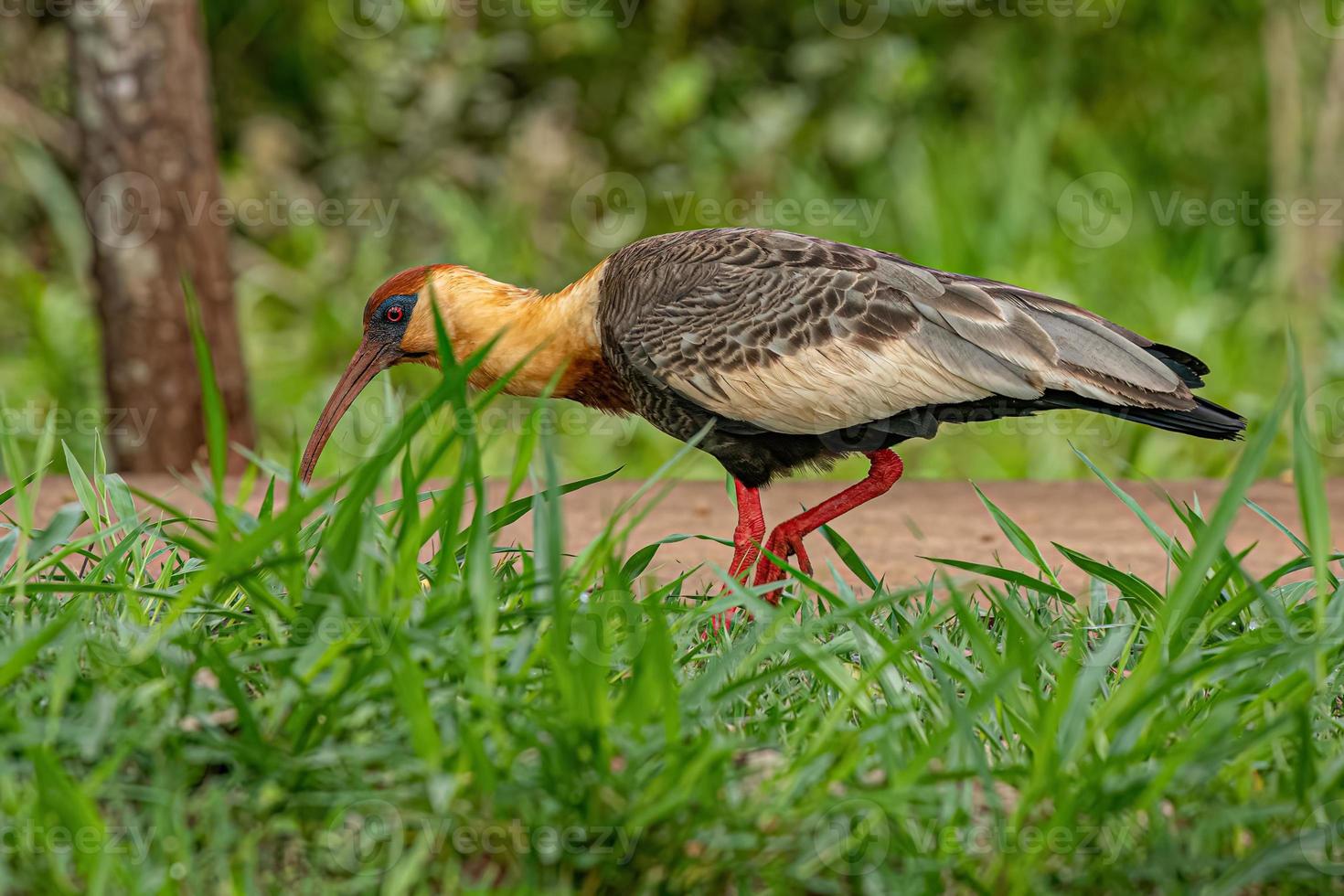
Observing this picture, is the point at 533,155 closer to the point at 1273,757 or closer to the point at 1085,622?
the point at 1085,622

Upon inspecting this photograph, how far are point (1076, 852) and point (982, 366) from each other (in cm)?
148

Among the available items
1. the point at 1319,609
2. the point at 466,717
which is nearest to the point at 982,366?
the point at 1319,609

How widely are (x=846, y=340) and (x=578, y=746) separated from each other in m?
1.63

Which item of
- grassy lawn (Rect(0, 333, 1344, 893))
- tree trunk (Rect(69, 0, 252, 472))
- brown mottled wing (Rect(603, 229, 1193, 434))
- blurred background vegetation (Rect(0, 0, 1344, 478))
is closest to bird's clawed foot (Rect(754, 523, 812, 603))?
brown mottled wing (Rect(603, 229, 1193, 434))

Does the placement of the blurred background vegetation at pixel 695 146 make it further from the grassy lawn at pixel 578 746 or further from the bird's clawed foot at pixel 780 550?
the grassy lawn at pixel 578 746

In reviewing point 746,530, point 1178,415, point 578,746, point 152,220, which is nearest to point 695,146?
point 152,220

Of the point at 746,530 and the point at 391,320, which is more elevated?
the point at 391,320

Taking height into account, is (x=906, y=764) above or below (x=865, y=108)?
below

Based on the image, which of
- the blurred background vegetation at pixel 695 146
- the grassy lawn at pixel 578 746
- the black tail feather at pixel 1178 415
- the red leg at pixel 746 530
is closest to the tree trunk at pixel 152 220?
the blurred background vegetation at pixel 695 146

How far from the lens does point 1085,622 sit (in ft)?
9.97

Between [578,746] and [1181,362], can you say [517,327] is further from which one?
[578,746]

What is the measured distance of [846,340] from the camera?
346 centimetres

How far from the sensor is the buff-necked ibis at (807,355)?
3.37m

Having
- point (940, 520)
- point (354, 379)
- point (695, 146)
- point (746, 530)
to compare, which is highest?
point (695, 146)
